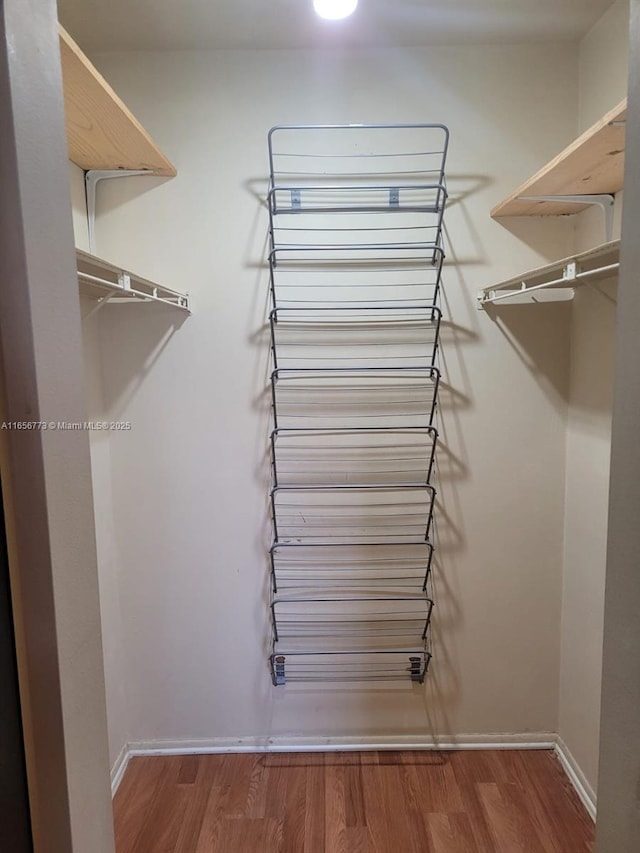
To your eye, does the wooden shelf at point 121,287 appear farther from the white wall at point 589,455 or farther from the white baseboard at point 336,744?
the white baseboard at point 336,744

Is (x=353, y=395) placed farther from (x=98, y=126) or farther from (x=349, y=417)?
(x=98, y=126)

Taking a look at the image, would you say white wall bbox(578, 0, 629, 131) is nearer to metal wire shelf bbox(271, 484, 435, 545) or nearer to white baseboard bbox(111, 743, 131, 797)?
metal wire shelf bbox(271, 484, 435, 545)

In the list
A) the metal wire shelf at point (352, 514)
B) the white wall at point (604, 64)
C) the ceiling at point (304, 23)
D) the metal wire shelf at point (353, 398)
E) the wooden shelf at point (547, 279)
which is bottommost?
the metal wire shelf at point (352, 514)

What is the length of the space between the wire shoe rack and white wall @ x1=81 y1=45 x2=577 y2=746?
7 centimetres

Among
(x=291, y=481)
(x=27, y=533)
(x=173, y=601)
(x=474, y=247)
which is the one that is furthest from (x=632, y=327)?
(x=173, y=601)

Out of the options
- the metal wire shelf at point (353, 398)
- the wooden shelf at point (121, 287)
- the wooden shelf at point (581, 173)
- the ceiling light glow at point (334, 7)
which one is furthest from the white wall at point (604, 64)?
the wooden shelf at point (121, 287)

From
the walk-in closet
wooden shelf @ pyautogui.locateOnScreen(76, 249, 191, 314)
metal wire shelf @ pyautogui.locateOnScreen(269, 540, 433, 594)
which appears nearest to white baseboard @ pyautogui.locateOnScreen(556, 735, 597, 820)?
the walk-in closet

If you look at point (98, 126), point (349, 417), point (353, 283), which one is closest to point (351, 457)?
point (349, 417)

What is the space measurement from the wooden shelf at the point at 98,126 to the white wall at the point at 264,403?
0.37ft

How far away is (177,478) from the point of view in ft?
5.90

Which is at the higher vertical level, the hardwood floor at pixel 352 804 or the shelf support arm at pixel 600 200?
the shelf support arm at pixel 600 200

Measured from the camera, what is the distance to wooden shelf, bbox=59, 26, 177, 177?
1.11 metres

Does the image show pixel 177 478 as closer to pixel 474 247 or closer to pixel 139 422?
pixel 139 422

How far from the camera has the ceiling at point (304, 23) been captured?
4.72 feet
